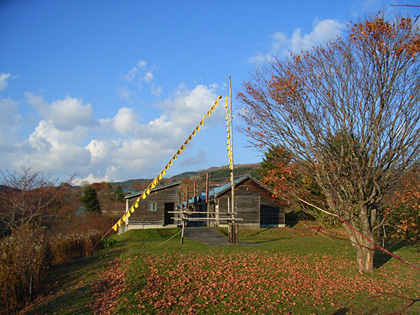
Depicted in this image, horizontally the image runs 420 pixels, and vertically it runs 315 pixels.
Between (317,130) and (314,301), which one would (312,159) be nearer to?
(317,130)

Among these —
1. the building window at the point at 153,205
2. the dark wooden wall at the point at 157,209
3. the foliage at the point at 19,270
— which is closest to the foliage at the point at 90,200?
the dark wooden wall at the point at 157,209

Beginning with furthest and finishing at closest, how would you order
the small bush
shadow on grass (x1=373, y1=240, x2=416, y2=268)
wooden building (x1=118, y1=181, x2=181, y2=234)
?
wooden building (x1=118, y1=181, x2=181, y2=234) → the small bush → shadow on grass (x1=373, y1=240, x2=416, y2=268)

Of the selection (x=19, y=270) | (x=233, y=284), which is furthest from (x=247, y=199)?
(x=19, y=270)

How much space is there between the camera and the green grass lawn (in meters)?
7.82

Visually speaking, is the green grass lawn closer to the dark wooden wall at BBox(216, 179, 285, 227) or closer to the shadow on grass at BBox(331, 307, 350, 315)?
the shadow on grass at BBox(331, 307, 350, 315)

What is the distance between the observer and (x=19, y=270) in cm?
1117

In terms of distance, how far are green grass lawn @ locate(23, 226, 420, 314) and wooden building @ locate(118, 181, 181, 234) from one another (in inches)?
585

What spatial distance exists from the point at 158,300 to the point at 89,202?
123 ft

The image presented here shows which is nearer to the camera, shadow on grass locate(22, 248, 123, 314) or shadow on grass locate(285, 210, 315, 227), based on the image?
shadow on grass locate(22, 248, 123, 314)

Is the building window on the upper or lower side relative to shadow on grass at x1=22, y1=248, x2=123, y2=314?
upper

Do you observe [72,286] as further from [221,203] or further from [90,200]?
[90,200]

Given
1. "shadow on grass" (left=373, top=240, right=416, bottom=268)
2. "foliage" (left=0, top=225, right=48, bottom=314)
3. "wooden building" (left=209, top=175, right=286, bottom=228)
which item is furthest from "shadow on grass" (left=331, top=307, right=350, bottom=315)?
"wooden building" (left=209, top=175, right=286, bottom=228)

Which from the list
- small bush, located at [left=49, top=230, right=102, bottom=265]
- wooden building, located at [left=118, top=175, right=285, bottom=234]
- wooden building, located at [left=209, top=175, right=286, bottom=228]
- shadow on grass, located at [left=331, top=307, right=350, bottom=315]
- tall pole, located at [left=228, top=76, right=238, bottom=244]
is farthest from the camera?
wooden building, located at [left=209, top=175, right=286, bottom=228]

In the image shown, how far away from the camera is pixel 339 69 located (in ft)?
32.7
